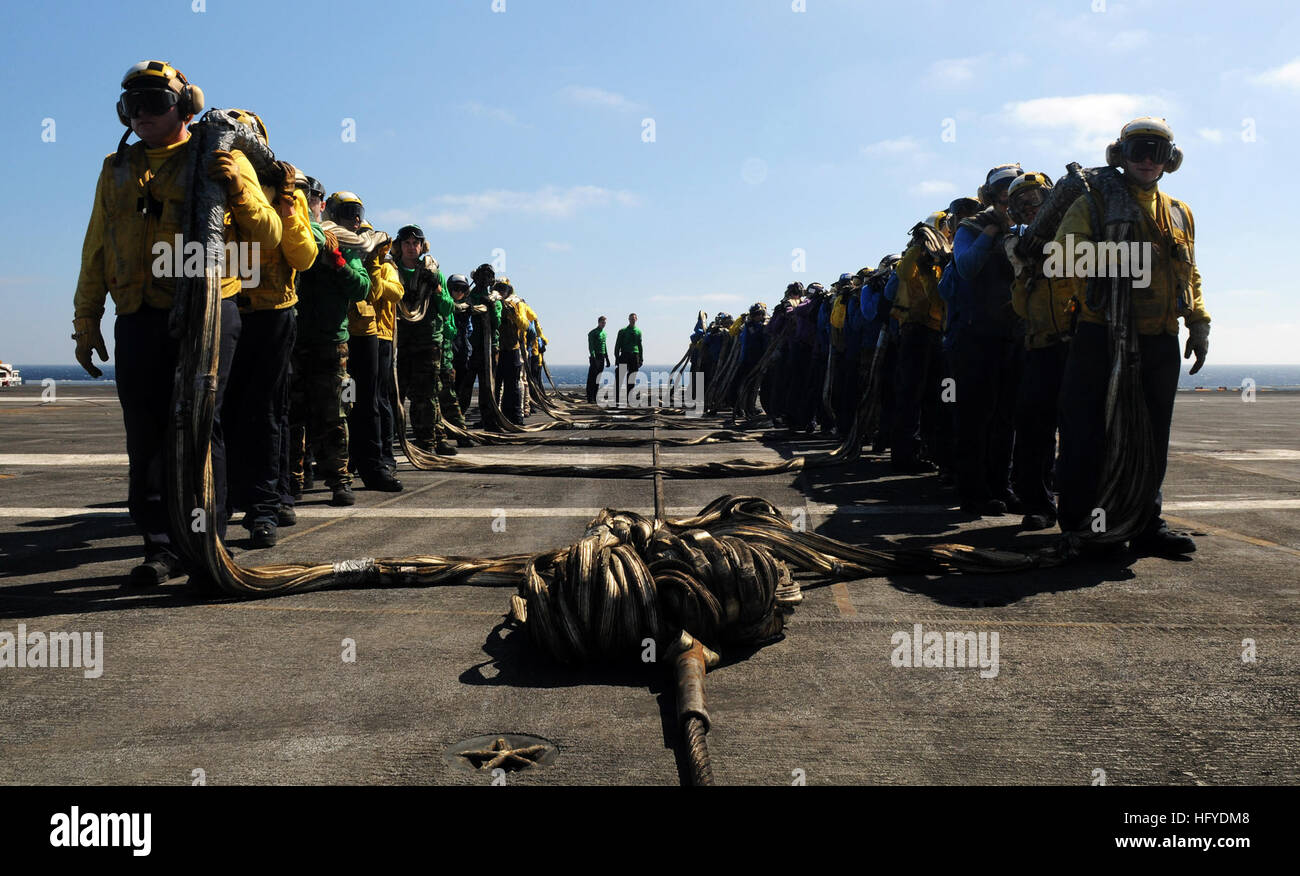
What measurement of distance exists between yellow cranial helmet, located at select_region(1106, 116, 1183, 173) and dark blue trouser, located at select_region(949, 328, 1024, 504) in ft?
6.91

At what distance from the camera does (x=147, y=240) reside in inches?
193

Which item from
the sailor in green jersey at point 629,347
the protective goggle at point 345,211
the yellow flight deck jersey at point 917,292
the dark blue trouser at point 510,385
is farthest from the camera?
the sailor in green jersey at point 629,347

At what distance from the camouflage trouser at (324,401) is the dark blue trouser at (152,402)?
8.73 feet

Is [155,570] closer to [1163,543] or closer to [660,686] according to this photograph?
[660,686]

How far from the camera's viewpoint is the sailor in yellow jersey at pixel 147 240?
15.9 ft

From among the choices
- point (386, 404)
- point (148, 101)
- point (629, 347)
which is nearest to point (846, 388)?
point (386, 404)

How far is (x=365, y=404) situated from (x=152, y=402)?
3721 millimetres

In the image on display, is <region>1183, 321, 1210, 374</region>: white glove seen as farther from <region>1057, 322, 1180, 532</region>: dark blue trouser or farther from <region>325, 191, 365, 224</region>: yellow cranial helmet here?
<region>325, 191, 365, 224</region>: yellow cranial helmet

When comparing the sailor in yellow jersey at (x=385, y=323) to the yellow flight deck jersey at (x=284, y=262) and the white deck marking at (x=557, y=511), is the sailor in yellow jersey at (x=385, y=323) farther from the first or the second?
the yellow flight deck jersey at (x=284, y=262)

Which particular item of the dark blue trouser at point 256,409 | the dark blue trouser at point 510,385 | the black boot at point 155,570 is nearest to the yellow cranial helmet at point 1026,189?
the dark blue trouser at point 256,409

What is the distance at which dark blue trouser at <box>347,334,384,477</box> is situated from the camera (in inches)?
343

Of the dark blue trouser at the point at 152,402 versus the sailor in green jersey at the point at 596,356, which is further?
the sailor in green jersey at the point at 596,356
